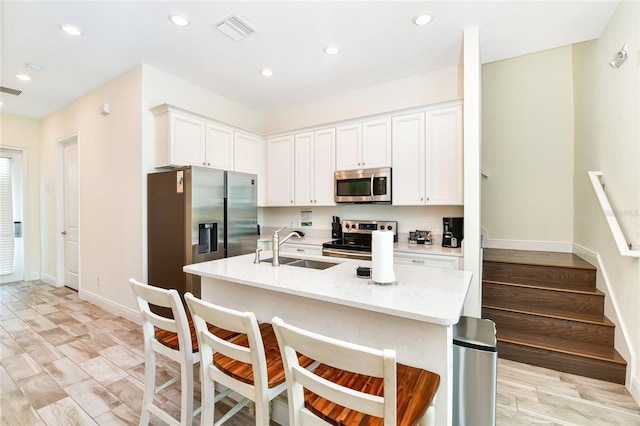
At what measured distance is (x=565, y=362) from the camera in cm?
238

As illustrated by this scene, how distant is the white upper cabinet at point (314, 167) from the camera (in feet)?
13.0

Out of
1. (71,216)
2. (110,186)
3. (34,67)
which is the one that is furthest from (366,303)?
(71,216)

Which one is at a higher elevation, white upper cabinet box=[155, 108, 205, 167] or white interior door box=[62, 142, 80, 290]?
white upper cabinet box=[155, 108, 205, 167]

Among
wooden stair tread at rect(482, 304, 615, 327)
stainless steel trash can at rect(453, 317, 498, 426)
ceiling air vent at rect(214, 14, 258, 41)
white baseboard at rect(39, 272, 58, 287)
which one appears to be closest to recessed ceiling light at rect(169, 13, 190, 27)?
ceiling air vent at rect(214, 14, 258, 41)

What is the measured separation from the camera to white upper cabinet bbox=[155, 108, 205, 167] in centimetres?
321

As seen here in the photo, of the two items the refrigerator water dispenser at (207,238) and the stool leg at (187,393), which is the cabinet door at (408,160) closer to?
the refrigerator water dispenser at (207,238)

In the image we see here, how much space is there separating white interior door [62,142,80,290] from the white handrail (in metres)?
6.40

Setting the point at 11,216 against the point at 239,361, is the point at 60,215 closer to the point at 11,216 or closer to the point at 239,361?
the point at 11,216

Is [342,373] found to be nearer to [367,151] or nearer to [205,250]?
[205,250]

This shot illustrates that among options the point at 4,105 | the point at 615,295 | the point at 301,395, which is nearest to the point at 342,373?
the point at 301,395

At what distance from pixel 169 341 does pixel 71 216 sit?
14.9ft

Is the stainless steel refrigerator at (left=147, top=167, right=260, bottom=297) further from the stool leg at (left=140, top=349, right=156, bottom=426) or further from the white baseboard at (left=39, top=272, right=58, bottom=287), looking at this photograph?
the white baseboard at (left=39, top=272, right=58, bottom=287)

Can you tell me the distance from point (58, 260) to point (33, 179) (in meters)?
1.61

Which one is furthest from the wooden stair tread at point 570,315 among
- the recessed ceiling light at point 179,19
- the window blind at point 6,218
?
the window blind at point 6,218
